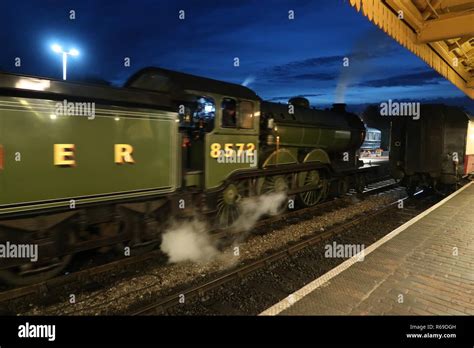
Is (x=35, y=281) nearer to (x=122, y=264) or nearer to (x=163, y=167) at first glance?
(x=122, y=264)

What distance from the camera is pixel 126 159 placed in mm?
5297

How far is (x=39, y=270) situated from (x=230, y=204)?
3.96 metres

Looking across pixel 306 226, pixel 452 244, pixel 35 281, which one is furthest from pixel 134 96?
pixel 452 244

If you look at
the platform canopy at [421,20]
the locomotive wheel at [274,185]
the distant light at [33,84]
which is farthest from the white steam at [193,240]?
the platform canopy at [421,20]

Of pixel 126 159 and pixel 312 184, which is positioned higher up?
pixel 126 159

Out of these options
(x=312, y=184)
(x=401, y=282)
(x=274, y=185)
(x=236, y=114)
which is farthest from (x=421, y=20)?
(x=401, y=282)

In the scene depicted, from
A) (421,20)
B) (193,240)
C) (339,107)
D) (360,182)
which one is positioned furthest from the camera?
(360,182)

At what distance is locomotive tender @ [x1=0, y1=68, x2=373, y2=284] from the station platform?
10.0 ft

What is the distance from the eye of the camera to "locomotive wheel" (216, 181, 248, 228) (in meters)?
A: 7.53

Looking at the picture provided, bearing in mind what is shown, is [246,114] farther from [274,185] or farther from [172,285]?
[172,285]

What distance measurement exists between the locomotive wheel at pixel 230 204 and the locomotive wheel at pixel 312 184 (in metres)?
2.56

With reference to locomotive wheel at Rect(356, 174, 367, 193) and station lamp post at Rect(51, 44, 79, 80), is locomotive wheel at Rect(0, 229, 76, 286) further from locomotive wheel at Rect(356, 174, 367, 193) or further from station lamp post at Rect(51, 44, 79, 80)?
Answer: station lamp post at Rect(51, 44, 79, 80)
